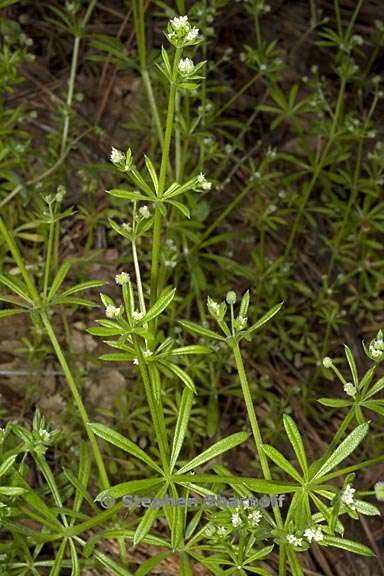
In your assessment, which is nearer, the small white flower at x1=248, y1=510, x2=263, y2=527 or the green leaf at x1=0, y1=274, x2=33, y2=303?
the small white flower at x1=248, y1=510, x2=263, y2=527

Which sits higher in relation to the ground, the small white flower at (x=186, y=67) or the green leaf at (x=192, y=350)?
the small white flower at (x=186, y=67)

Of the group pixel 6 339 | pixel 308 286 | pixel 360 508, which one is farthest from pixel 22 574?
pixel 308 286

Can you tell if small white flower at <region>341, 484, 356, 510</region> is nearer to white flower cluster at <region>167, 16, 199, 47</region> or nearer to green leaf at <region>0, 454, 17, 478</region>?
green leaf at <region>0, 454, 17, 478</region>

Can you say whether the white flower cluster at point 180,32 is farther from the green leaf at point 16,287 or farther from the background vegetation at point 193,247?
the green leaf at point 16,287

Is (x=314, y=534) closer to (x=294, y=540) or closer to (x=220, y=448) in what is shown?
(x=294, y=540)

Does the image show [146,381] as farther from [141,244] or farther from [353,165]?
[353,165]

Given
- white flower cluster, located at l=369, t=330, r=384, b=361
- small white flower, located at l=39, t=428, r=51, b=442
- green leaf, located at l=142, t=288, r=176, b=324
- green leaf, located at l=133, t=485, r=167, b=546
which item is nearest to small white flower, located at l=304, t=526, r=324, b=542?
green leaf, located at l=133, t=485, r=167, b=546

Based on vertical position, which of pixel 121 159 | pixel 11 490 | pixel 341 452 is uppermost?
pixel 121 159

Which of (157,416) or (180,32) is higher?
(180,32)

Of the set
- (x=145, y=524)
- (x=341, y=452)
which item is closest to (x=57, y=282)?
(x=145, y=524)

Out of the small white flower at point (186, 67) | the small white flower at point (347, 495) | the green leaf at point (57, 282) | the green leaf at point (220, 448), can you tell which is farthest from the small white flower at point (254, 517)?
the small white flower at point (186, 67)

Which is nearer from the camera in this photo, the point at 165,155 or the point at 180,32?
the point at 180,32

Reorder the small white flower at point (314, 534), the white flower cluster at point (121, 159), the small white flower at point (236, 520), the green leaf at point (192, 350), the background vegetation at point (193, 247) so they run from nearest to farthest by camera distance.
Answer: the small white flower at point (314, 534) → the small white flower at point (236, 520) → the white flower cluster at point (121, 159) → the green leaf at point (192, 350) → the background vegetation at point (193, 247)
